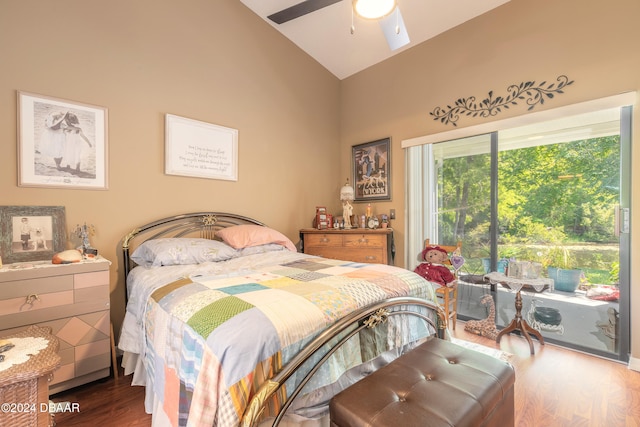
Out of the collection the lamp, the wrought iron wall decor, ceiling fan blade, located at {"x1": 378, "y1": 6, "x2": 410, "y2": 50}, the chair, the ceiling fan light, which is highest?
ceiling fan blade, located at {"x1": 378, "y1": 6, "x2": 410, "y2": 50}

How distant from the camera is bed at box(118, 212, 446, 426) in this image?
961 millimetres

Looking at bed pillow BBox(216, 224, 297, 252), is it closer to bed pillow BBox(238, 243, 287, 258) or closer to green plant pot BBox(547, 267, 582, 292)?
bed pillow BBox(238, 243, 287, 258)

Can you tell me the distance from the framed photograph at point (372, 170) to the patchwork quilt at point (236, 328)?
7.28ft

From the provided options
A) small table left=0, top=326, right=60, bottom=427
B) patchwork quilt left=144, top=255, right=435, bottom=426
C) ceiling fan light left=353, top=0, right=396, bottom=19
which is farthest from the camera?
ceiling fan light left=353, top=0, right=396, bottom=19

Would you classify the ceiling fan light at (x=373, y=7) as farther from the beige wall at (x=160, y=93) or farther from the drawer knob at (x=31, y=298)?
the drawer knob at (x=31, y=298)

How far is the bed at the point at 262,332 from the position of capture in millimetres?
961

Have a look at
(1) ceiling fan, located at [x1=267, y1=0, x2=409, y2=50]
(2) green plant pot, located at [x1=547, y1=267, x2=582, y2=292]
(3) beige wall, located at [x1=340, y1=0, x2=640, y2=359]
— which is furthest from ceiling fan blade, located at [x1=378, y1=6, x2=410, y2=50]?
(2) green plant pot, located at [x1=547, y1=267, x2=582, y2=292]

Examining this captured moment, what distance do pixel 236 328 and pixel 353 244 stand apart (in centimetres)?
252

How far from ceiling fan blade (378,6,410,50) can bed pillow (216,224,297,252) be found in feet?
6.62

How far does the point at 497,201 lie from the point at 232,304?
2878 mm

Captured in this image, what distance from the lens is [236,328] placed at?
1.02 m

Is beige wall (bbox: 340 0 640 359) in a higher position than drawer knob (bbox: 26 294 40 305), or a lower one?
higher

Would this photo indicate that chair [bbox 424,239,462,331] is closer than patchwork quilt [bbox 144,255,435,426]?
No

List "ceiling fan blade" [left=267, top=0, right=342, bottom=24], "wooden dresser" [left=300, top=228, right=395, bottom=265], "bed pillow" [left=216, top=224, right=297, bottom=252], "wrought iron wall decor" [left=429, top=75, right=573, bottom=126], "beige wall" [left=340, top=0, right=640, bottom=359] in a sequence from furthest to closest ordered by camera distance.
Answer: "wooden dresser" [left=300, top=228, right=395, bottom=265]
"bed pillow" [left=216, top=224, right=297, bottom=252]
"wrought iron wall decor" [left=429, top=75, right=573, bottom=126]
"ceiling fan blade" [left=267, top=0, right=342, bottom=24]
"beige wall" [left=340, top=0, right=640, bottom=359]
